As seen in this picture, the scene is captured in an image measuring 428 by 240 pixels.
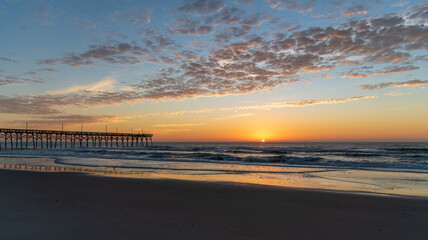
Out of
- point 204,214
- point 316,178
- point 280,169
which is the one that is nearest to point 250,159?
point 280,169

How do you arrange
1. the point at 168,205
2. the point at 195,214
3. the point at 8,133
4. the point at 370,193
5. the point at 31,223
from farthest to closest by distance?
the point at 8,133, the point at 370,193, the point at 168,205, the point at 195,214, the point at 31,223

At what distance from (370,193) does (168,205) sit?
731cm

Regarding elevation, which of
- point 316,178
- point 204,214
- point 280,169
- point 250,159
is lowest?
point 250,159

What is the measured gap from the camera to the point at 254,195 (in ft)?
29.0

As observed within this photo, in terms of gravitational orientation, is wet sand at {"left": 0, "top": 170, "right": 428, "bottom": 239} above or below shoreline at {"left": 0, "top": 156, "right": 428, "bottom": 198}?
above

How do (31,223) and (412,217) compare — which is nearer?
(31,223)

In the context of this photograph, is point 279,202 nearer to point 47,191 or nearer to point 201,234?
point 201,234

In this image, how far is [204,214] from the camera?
253 inches

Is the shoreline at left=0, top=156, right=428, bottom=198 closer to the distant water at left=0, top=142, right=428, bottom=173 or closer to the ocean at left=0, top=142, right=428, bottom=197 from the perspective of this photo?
the ocean at left=0, top=142, right=428, bottom=197

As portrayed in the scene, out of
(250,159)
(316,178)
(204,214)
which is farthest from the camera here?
(250,159)

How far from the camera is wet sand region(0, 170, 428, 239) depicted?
5.10 metres

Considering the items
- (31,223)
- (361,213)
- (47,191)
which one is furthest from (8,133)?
(361,213)

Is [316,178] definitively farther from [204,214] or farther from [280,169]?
[204,214]

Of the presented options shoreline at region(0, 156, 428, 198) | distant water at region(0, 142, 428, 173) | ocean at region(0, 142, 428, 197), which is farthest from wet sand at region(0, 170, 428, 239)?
distant water at region(0, 142, 428, 173)
